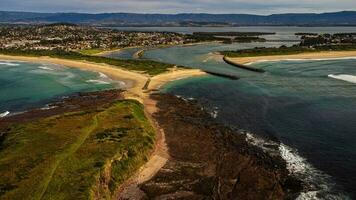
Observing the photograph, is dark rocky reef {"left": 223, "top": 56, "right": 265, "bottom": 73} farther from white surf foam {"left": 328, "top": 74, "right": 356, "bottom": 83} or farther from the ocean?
the ocean

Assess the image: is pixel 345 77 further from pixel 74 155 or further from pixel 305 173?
pixel 74 155

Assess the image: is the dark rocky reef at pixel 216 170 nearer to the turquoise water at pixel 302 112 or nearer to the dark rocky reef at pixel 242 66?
the turquoise water at pixel 302 112

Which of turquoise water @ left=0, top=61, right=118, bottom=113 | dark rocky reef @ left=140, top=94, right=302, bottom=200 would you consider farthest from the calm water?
turquoise water @ left=0, top=61, right=118, bottom=113

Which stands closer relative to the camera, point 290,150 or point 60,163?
point 60,163

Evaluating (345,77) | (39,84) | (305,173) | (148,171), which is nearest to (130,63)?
(39,84)

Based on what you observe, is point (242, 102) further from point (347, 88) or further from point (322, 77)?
point (322, 77)

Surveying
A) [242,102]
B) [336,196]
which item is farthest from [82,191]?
[242,102]
